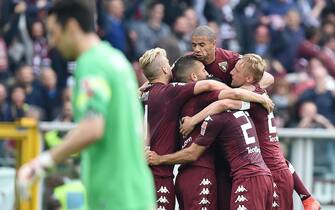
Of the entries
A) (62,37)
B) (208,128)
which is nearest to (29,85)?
(208,128)

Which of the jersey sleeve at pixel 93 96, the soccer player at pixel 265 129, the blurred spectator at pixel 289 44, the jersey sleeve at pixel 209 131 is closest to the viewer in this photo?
the jersey sleeve at pixel 93 96

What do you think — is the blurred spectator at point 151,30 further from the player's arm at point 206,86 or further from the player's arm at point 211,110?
the player's arm at point 206,86

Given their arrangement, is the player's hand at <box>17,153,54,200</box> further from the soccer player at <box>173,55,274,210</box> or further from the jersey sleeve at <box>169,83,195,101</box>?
the soccer player at <box>173,55,274,210</box>

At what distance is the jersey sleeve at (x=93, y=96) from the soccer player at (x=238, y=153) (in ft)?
11.4

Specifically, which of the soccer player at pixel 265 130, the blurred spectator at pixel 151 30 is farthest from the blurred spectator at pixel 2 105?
the soccer player at pixel 265 130

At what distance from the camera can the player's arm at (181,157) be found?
31.8 feet

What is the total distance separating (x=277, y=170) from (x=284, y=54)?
32.8 ft

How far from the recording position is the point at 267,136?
33.1 feet

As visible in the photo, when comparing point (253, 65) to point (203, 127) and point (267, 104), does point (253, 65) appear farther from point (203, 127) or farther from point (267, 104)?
point (203, 127)

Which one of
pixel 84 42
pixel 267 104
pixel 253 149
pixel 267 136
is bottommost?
pixel 253 149

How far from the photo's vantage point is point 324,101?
1761 centimetres

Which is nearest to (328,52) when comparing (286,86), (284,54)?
(284,54)

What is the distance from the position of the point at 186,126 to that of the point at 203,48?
704 mm

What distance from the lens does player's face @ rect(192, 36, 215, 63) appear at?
32.2 ft
